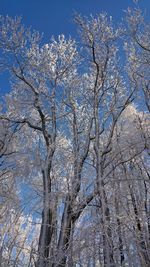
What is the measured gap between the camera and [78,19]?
346 inches

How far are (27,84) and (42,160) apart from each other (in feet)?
8.32

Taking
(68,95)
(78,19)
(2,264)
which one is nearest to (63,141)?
(68,95)

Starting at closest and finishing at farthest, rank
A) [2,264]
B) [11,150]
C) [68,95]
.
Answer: [2,264], [68,95], [11,150]

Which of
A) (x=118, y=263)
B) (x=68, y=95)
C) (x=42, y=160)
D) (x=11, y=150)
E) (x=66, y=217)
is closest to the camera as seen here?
(x=118, y=263)

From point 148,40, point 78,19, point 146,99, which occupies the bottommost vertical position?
point 146,99

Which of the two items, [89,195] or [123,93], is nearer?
[89,195]

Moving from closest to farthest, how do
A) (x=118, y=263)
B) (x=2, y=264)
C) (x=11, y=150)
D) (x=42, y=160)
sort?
(x=2, y=264) < (x=118, y=263) < (x=42, y=160) < (x=11, y=150)

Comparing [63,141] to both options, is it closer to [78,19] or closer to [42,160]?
[42,160]

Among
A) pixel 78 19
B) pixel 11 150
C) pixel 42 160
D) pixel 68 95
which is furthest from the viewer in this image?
pixel 11 150

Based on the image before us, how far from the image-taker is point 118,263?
14.7 feet

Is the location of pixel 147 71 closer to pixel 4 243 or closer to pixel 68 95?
pixel 68 95

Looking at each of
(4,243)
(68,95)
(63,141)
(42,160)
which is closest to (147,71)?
(68,95)

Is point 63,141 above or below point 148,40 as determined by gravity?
below

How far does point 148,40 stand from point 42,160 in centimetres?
462
